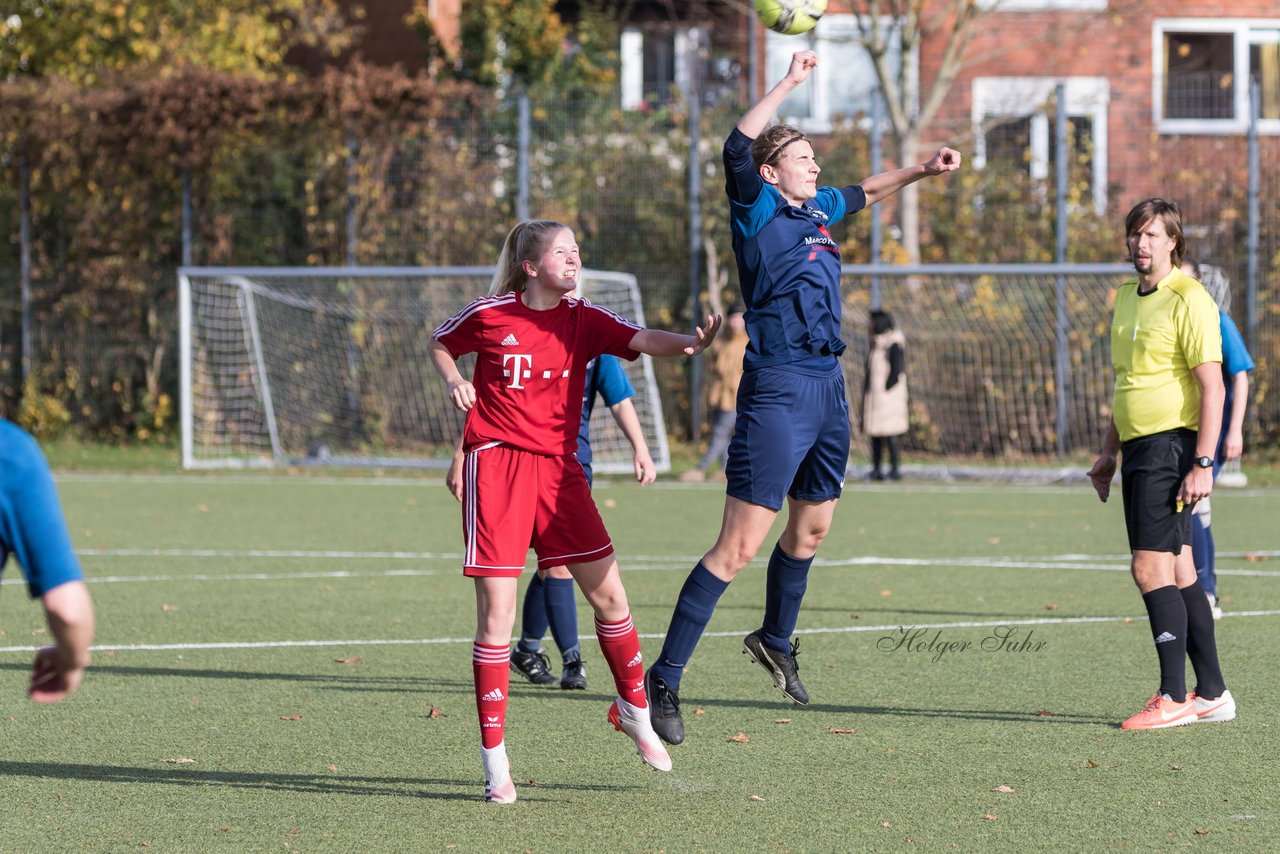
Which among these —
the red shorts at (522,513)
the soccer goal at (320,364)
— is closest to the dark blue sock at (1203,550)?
the red shorts at (522,513)

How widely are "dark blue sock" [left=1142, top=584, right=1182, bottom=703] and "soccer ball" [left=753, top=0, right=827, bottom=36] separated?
255 centimetres

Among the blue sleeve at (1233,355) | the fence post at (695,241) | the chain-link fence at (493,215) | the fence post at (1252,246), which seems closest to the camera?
the blue sleeve at (1233,355)

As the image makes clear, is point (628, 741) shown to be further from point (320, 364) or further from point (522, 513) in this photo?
point (320, 364)

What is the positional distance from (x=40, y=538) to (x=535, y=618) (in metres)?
4.07

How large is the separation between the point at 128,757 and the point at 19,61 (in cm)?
2107

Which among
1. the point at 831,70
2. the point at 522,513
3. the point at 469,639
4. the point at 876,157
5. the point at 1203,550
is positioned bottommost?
the point at 469,639

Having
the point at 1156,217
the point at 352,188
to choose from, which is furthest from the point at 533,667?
the point at 352,188

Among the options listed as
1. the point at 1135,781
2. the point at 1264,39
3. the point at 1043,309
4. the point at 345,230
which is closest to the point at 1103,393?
the point at 1043,309

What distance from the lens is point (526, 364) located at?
5.24 metres

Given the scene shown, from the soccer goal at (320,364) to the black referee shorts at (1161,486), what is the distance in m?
12.6

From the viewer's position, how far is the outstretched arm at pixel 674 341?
16.9 ft

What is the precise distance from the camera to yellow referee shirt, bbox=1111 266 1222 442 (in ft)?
19.7

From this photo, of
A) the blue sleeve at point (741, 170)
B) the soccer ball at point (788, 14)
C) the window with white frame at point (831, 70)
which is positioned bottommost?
the blue sleeve at point (741, 170)

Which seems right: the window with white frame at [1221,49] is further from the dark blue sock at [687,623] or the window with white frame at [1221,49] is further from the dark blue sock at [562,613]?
the dark blue sock at [687,623]
